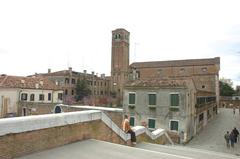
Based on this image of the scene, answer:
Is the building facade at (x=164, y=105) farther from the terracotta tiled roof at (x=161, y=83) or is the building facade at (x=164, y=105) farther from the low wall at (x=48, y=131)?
the low wall at (x=48, y=131)

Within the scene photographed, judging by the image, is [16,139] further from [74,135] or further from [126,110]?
[126,110]

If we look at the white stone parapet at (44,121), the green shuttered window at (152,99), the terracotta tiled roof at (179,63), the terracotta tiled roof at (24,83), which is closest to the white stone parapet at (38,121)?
the white stone parapet at (44,121)

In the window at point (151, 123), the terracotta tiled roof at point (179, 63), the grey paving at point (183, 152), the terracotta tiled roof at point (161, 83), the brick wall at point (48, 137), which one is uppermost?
the terracotta tiled roof at point (179, 63)

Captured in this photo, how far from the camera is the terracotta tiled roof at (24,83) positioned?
33275 mm

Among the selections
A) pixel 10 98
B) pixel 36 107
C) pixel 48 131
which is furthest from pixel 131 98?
pixel 48 131

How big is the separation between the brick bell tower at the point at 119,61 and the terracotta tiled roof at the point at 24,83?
23092 mm

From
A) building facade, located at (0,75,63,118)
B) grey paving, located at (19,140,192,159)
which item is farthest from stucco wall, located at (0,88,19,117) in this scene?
grey paving, located at (19,140,192,159)

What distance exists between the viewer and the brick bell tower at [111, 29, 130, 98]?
60.1 meters

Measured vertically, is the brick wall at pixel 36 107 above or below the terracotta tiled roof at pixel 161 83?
below

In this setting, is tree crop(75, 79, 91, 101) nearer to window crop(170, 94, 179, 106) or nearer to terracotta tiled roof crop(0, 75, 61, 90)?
terracotta tiled roof crop(0, 75, 61, 90)

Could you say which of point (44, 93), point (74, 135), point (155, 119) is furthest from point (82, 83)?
point (74, 135)

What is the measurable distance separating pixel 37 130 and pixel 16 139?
0.52 m

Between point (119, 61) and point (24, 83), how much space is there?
2990 centimetres

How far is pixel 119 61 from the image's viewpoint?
2402 inches
